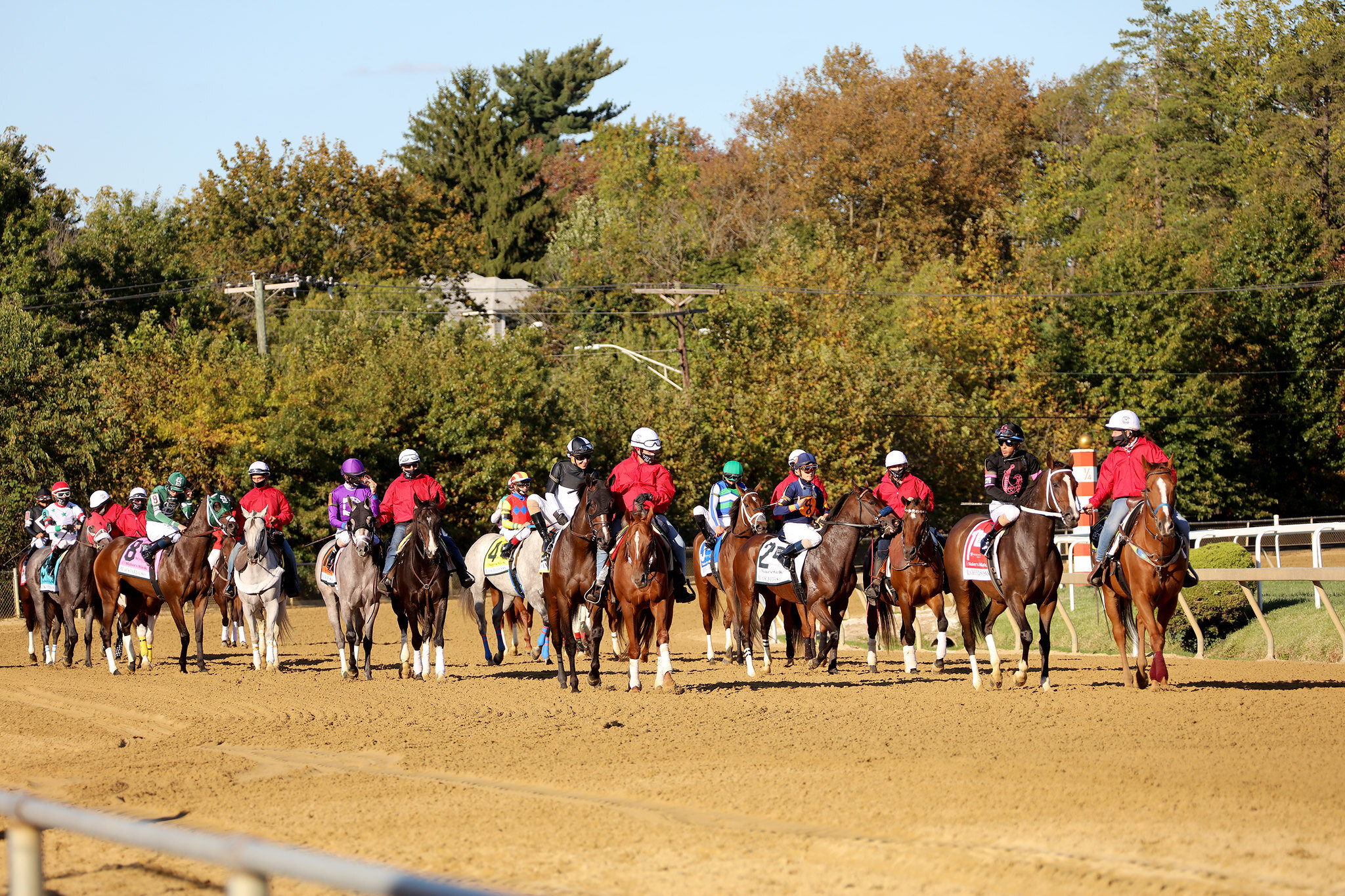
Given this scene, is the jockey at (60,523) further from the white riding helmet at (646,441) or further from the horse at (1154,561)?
the horse at (1154,561)

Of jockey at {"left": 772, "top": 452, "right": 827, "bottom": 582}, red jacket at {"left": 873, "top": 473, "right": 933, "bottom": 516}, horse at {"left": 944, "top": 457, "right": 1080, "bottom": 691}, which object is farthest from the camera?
red jacket at {"left": 873, "top": 473, "right": 933, "bottom": 516}

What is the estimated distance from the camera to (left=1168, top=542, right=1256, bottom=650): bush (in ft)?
59.6

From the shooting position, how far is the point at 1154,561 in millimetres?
12867

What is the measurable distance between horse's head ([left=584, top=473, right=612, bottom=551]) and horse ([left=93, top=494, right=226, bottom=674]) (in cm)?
636

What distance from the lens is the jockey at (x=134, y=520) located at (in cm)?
2008

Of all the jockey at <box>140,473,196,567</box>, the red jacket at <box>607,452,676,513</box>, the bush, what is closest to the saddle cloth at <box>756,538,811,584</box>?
the red jacket at <box>607,452,676,513</box>

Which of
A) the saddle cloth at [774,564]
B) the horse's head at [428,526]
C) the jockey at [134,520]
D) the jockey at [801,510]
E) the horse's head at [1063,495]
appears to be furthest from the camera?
the jockey at [134,520]

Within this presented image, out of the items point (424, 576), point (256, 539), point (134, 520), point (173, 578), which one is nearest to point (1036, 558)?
point (424, 576)

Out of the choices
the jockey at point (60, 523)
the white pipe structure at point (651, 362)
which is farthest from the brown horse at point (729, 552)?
the white pipe structure at point (651, 362)

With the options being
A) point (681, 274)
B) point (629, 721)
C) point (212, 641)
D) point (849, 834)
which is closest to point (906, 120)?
point (681, 274)

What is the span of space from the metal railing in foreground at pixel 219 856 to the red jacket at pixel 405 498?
1205 centimetres

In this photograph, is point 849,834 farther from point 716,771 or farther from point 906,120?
point 906,120

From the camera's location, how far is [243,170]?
5819cm

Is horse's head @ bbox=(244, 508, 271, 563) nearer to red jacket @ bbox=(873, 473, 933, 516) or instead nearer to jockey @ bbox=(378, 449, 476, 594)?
jockey @ bbox=(378, 449, 476, 594)
